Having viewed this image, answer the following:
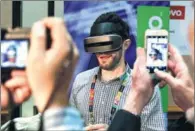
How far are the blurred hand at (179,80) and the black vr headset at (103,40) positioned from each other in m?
0.16

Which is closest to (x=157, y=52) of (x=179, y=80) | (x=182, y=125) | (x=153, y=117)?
(x=179, y=80)

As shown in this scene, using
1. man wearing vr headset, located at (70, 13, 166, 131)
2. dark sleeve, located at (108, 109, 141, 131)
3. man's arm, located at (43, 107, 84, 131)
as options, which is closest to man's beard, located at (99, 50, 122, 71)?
man wearing vr headset, located at (70, 13, 166, 131)

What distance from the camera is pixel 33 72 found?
1.10 metres

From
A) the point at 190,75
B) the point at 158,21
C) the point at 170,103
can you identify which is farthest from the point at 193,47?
the point at 170,103

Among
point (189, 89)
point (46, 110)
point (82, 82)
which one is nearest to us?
point (46, 110)

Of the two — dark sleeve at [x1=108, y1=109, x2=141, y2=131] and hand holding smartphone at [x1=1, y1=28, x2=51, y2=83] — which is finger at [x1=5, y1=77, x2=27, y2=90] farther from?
dark sleeve at [x1=108, y1=109, x2=141, y2=131]

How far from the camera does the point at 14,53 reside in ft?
3.94

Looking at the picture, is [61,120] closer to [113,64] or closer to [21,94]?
[21,94]

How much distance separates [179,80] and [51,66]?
1.44 feet

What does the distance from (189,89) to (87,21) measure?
1.82 ft

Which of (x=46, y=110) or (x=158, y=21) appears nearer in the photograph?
(x=46, y=110)

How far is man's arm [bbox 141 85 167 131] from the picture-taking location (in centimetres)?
163

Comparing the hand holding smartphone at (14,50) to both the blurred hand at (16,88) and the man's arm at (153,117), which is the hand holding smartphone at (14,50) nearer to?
the blurred hand at (16,88)

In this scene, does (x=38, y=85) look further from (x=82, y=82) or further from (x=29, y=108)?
(x=82, y=82)
